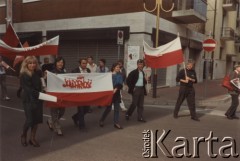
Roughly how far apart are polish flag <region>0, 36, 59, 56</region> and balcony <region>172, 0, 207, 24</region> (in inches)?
434

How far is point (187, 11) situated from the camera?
59.1 feet

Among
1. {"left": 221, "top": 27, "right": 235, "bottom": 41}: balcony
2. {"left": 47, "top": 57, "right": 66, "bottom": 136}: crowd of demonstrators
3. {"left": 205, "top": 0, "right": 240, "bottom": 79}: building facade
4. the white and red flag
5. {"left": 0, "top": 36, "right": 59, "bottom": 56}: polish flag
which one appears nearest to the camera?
the white and red flag

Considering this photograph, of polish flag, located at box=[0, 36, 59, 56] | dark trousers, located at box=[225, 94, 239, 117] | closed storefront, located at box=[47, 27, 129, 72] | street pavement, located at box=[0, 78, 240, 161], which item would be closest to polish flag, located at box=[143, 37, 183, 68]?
street pavement, located at box=[0, 78, 240, 161]

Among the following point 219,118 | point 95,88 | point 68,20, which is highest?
point 68,20

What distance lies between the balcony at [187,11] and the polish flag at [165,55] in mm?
8896

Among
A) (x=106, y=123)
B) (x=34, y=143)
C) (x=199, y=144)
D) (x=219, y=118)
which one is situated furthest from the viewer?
(x=219, y=118)

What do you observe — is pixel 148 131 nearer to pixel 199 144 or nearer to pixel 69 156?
pixel 199 144

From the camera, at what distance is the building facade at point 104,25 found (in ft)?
52.1

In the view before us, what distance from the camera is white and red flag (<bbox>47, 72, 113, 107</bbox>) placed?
22.6ft

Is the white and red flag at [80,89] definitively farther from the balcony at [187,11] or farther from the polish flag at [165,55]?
the balcony at [187,11]

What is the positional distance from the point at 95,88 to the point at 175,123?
260 centimetres

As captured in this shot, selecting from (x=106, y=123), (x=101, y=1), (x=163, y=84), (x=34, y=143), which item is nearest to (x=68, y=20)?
(x=101, y=1)

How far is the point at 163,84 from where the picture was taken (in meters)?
18.9

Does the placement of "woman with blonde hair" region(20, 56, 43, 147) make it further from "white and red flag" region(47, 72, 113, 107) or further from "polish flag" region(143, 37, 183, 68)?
Answer: "polish flag" region(143, 37, 183, 68)
